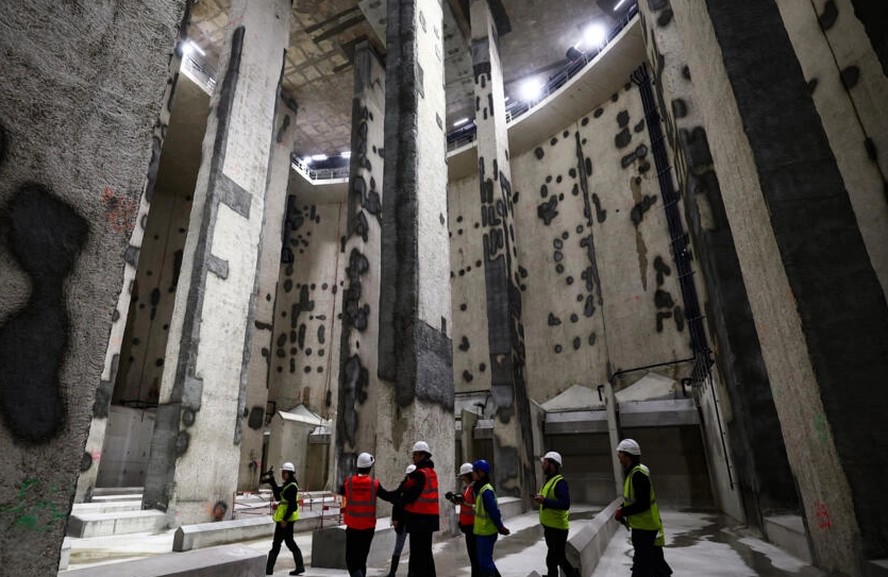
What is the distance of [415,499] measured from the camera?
335 centimetres

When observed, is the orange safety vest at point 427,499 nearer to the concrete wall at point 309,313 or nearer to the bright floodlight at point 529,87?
the concrete wall at point 309,313

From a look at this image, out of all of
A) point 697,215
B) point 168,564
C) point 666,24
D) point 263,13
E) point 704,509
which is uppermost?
point 263,13

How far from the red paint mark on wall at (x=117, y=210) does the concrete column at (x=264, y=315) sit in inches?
301

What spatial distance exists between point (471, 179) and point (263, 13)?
8.70 m

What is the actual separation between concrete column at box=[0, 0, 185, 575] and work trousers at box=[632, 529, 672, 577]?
2974 millimetres

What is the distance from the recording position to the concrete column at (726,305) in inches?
191

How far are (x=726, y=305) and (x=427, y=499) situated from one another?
4.12 metres

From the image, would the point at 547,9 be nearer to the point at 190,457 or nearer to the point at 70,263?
the point at 190,457

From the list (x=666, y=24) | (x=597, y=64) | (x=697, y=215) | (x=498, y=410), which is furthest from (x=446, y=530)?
(x=597, y=64)

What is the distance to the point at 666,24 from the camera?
6.64 m

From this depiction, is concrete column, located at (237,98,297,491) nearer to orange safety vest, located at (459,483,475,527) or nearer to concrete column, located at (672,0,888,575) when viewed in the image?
orange safety vest, located at (459,483,475,527)

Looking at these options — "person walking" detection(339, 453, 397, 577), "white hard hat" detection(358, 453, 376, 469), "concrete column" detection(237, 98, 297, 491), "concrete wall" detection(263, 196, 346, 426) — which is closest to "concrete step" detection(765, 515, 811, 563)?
"person walking" detection(339, 453, 397, 577)

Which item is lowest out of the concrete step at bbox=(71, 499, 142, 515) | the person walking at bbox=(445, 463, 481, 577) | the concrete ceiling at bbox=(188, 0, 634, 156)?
the concrete step at bbox=(71, 499, 142, 515)

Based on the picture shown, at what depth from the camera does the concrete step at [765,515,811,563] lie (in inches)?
140
